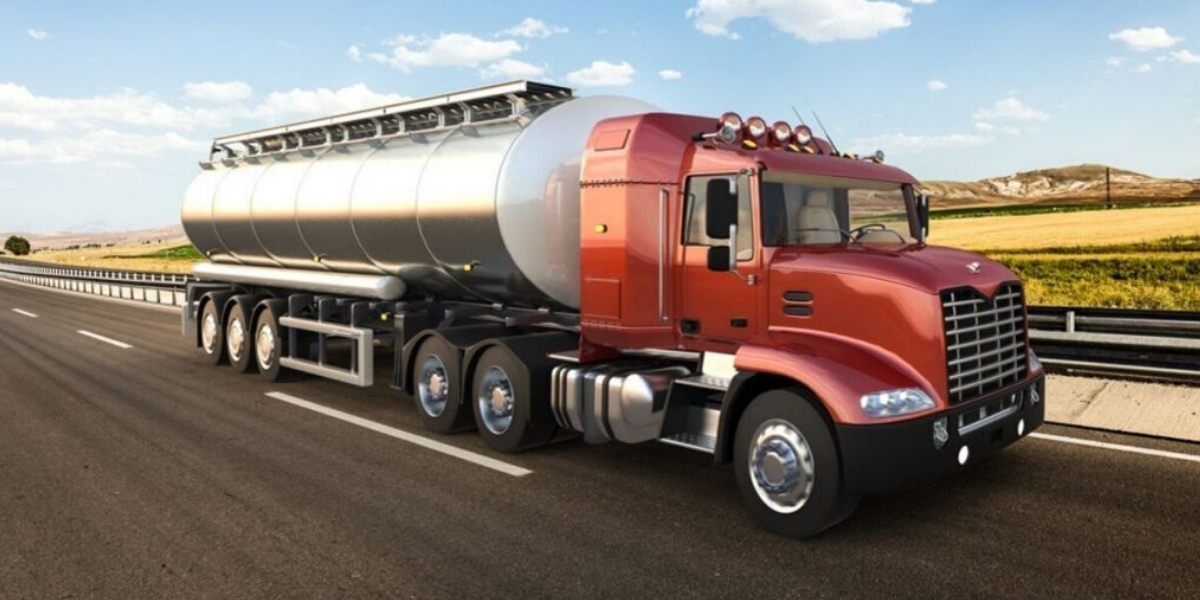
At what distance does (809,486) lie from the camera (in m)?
5.64

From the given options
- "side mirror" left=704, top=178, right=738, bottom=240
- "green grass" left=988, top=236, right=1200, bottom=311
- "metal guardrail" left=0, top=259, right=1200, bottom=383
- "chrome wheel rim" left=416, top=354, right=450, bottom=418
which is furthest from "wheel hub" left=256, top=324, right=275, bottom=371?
"green grass" left=988, top=236, right=1200, bottom=311

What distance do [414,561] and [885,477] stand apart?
2.97 metres

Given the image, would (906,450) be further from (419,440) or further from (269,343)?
(269,343)

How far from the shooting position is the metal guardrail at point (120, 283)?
28.0 m

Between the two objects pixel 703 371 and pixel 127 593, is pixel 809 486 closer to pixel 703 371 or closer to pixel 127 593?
pixel 703 371

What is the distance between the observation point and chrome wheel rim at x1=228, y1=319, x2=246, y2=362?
12914 mm

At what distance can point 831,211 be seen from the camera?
659cm

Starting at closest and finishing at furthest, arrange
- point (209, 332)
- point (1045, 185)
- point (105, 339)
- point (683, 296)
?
point (683, 296) → point (209, 332) → point (105, 339) → point (1045, 185)

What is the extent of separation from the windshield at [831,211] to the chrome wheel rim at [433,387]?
3.98m

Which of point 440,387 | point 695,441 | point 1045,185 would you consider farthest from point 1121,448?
point 1045,185

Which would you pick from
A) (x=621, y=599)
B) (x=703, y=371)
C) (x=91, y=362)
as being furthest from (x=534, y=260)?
(x=91, y=362)

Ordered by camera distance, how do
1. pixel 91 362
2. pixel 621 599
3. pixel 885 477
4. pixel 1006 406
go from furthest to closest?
pixel 91 362 → pixel 1006 406 → pixel 885 477 → pixel 621 599

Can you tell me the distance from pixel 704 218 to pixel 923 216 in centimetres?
211

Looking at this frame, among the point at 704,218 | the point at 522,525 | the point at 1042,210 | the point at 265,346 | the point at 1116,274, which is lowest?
the point at 522,525
